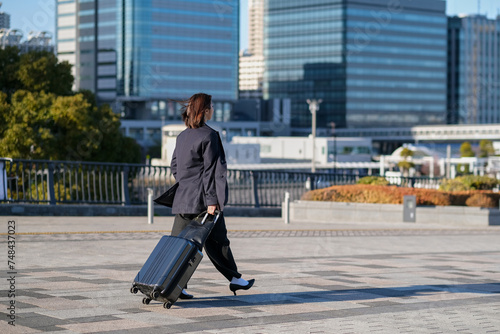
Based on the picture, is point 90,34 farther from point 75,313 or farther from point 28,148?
point 75,313

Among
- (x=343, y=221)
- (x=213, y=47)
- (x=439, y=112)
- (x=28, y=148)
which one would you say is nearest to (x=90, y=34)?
(x=213, y=47)

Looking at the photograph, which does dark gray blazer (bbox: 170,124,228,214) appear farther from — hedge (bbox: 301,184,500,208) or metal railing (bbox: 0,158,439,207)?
hedge (bbox: 301,184,500,208)

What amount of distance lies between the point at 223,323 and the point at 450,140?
555 ft

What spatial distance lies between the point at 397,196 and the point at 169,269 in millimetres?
17082

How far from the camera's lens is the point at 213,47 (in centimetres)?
15888

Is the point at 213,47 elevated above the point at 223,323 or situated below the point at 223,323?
above

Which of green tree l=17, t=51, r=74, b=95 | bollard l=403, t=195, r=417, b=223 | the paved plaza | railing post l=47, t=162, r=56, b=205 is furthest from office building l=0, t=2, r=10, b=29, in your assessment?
the paved plaza

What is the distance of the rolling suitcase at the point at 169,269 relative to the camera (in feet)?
22.7

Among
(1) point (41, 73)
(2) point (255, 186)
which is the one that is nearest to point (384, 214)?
(2) point (255, 186)

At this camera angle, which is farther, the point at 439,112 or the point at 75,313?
the point at 439,112

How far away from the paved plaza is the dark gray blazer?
848mm

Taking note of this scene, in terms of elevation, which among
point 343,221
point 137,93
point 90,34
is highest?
point 90,34

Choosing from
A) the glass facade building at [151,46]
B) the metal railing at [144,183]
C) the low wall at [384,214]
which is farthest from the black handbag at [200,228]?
the glass facade building at [151,46]

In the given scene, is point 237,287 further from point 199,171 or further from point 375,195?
point 375,195
